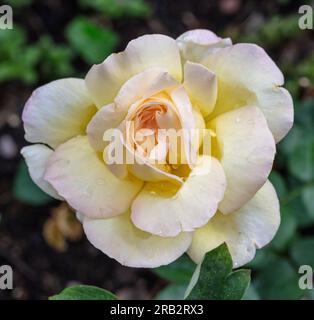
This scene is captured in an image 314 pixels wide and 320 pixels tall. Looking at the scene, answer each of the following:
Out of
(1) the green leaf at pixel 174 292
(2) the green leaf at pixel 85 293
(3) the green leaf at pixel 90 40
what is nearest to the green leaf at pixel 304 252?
(1) the green leaf at pixel 174 292

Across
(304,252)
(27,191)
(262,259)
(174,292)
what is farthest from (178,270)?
(27,191)

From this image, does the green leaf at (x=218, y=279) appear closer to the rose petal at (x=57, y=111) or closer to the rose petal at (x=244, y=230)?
the rose petal at (x=244, y=230)

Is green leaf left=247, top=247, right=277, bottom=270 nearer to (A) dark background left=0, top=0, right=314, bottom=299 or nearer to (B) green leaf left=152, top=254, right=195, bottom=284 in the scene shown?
(A) dark background left=0, top=0, right=314, bottom=299

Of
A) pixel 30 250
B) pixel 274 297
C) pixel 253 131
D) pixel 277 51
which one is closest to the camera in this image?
pixel 253 131

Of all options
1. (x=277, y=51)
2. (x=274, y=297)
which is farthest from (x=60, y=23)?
(x=274, y=297)

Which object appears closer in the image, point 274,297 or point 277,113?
point 277,113

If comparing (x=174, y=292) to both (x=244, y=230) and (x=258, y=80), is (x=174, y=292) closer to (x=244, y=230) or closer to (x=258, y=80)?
(x=244, y=230)

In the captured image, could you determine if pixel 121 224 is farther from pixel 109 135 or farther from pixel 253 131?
pixel 253 131
